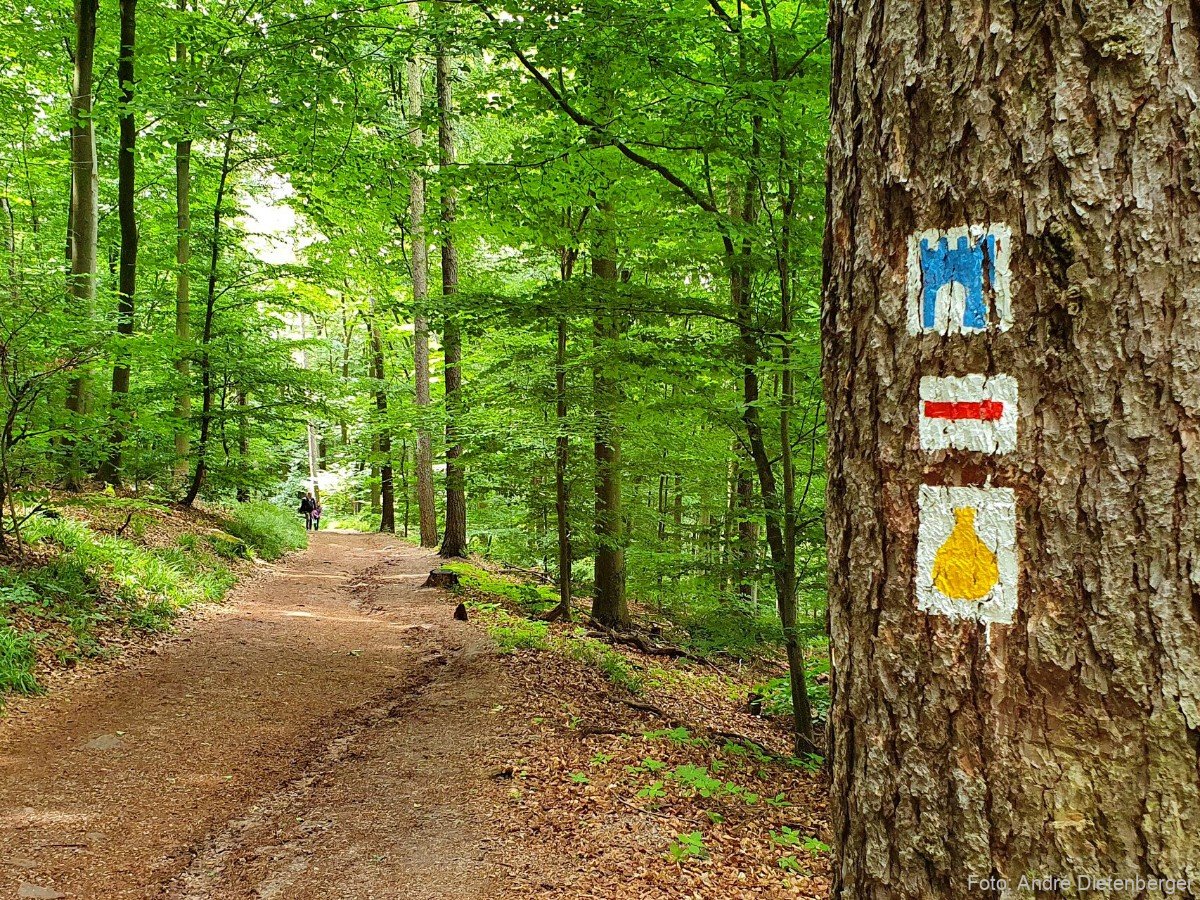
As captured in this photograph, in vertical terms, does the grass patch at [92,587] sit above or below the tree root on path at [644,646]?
above

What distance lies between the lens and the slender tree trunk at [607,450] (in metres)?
6.58

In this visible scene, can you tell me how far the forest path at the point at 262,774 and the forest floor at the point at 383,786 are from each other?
0.02 metres

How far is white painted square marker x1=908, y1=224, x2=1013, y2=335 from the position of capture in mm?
1115

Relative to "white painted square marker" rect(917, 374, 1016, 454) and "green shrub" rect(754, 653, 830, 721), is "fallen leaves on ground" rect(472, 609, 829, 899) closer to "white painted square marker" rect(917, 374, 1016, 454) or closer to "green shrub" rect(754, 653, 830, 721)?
"green shrub" rect(754, 653, 830, 721)

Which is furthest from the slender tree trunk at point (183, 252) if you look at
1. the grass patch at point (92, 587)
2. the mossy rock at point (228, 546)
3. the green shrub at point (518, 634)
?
the green shrub at point (518, 634)

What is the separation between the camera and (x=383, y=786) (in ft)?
14.0

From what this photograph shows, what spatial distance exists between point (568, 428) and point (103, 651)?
5.00 meters

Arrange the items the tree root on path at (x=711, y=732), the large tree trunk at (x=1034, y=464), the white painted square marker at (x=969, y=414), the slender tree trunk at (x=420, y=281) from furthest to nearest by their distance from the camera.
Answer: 1. the slender tree trunk at (x=420, y=281)
2. the tree root on path at (x=711, y=732)
3. the white painted square marker at (x=969, y=414)
4. the large tree trunk at (x=1034, y=464)

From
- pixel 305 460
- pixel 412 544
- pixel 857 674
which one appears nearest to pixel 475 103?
pixel 857 674

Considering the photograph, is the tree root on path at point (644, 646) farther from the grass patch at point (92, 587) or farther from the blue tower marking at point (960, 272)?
the blue tower marking at point (960, 272)

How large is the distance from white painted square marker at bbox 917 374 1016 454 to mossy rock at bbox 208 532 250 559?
40.2 feet

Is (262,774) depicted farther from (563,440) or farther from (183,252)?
(183,252)

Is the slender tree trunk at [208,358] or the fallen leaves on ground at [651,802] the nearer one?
the fallen leaves on ground at [651,802]

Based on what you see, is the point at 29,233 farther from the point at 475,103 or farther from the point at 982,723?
the point at 982,723
